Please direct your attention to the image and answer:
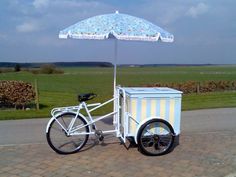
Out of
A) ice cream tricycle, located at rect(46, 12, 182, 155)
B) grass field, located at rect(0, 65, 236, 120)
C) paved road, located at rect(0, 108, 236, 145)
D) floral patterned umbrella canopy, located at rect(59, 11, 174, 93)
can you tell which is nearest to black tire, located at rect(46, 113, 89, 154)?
ice cream tricycle, located at rect(46, 12, 182, 155)

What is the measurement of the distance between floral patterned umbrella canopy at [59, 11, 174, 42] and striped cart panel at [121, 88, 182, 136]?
109 cm

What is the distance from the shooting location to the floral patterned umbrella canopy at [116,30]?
5.88m

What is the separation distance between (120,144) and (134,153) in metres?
0.58

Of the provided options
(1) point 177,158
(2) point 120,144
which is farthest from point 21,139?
(1) point 177,158

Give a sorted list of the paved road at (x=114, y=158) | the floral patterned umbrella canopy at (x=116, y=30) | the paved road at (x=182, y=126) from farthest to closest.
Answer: the paved road at (x=182, y=126), the floral patterned umbrella canopy at (x=116, y=30), the paved road at (x=114, y=158)

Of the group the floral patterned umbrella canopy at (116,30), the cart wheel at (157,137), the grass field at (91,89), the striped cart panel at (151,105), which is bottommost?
the grass field at (91,89)

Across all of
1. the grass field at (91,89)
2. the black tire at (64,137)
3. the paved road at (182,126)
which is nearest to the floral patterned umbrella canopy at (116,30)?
the black tire at (64,137)

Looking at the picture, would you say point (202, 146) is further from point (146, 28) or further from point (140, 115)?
point (146, 28)

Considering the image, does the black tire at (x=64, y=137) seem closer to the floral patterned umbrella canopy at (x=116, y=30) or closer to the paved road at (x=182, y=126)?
the paved road at (x=182, y=126)

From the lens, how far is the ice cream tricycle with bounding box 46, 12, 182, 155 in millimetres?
5598

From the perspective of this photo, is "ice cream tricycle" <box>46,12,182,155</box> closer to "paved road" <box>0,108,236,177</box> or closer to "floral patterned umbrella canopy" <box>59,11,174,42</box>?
"floral patterned umbrella canopy" <box>59,11,174,42</box>

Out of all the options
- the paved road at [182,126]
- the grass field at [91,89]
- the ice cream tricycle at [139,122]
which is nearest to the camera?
the ice cream tricycle at [139,122]

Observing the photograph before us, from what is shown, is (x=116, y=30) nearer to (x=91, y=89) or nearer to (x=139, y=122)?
(x=139, y=122)

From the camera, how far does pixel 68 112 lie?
5.62 metres
